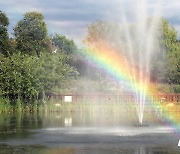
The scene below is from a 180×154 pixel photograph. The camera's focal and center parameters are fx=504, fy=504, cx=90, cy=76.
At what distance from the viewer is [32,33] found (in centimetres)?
7544

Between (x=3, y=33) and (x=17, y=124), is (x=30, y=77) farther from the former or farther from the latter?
(x=3, y=33)

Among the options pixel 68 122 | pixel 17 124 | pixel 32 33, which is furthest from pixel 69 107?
pixel 32 33

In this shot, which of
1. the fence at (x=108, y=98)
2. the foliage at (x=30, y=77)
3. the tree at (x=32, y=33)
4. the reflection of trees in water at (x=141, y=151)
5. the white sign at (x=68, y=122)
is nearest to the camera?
the reflection of trees in water at (x=141, y=151)

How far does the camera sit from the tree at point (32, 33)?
70.4 meters

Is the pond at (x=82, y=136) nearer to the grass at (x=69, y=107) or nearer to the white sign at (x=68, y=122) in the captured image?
the white sign at (x=68, y=122)

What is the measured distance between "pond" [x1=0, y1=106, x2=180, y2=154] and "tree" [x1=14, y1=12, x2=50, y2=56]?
38302 mm

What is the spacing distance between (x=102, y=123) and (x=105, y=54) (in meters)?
31.1

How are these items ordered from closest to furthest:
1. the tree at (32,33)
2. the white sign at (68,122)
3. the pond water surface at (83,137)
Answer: the pond water surface at (83,137) < the white sign at (68,122) < the tree at (32,33)

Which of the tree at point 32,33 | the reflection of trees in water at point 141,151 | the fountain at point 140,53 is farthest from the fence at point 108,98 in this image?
the tree at point 32,33

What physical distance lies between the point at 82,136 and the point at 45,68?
18.4 metres

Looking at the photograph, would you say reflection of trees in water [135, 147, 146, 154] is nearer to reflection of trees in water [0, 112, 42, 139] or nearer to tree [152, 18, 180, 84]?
reflection of trees in water [0, 112, 42, 139]

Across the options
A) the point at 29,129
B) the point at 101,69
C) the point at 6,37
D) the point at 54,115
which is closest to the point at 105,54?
the point at 101,69

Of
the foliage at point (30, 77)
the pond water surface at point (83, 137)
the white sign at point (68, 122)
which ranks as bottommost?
the pond water surface at point (83, 137)

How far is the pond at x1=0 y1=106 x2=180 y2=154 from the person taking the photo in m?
18.9
